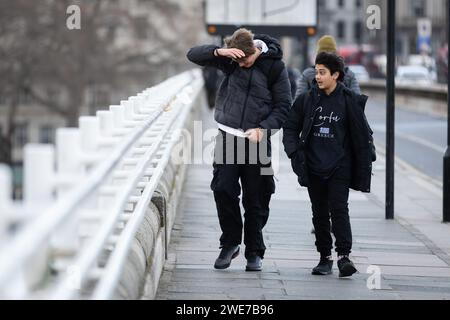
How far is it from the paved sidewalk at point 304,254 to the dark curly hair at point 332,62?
4.69ft

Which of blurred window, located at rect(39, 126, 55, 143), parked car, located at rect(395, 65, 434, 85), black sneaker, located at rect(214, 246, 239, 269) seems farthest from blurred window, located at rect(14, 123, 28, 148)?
black sneaker, located at rect(214, 246, 239, 269)

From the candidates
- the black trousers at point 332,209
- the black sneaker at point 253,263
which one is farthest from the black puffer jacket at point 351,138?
the black sneaker at point 253,263

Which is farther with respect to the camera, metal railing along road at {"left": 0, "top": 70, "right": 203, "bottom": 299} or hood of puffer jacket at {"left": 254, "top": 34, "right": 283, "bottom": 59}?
hood of puffer jacket at {"left": 254, "top": 34, "right": 283, "bottom": 59}

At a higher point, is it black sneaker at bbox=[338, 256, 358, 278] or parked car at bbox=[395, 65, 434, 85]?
black sneaker at bbox=[338, 256, 358, 278]

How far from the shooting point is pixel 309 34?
2817 cm

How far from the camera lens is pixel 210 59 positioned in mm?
9227

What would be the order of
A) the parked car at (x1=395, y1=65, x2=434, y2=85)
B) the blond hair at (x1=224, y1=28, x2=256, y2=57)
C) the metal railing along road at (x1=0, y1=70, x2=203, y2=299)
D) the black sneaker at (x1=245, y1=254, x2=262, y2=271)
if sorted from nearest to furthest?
the metal railing along road at (x1=0, y1=70, x2=203, y2=299) < the blond hair at (x1=224, y1=28, x2=256, y2=57) < the black sneaker at (x1=245, y1=254, x2=262, y2=271) < the parked car at (x1=395, y1=65, x2=434, y2=85)

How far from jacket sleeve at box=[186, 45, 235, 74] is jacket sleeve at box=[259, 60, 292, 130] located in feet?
1.12

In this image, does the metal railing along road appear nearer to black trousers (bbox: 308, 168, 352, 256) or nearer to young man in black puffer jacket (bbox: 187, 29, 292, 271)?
young man in black puffer jacket (bbox: 187, 29, 292, 271)

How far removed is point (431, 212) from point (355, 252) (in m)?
4.03

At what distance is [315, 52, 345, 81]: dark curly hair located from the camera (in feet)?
30.2

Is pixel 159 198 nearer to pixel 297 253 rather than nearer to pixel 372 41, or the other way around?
pixel 297 253

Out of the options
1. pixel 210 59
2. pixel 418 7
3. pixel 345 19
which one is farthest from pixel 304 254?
pixel 345 19

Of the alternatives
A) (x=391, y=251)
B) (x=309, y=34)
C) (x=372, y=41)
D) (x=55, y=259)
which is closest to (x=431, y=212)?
(x=391, y=251)
